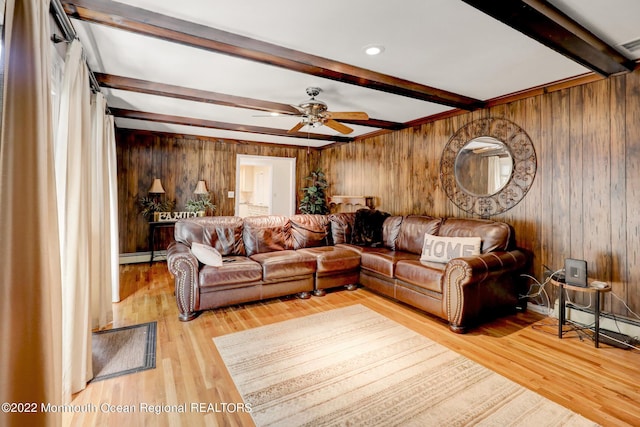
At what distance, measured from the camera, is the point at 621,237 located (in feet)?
8.87

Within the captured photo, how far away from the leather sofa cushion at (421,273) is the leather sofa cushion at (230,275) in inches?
64.7

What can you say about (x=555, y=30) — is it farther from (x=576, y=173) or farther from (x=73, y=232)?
(x=73, y=232)

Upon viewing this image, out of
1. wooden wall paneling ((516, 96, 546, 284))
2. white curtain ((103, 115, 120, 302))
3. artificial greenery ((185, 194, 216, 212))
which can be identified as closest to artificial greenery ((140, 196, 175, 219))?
artificial greenery ((185, 194, 216, 212))

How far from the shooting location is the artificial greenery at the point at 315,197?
21.8 ft

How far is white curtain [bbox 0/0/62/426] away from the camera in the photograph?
1.06 meters

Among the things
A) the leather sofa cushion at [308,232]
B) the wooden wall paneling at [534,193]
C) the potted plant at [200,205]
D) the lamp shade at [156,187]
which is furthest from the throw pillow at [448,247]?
the lamp shade at [156,187]

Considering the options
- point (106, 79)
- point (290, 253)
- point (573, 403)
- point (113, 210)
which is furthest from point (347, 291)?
point (106, 79)

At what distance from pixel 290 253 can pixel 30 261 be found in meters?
2.83

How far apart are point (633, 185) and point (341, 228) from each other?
10.7 ft

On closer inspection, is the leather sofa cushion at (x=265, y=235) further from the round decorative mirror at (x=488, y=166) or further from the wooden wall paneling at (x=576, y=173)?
the wooden wall paneling at (x=576, y=173)

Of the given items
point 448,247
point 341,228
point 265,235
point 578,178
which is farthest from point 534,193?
point 265,235

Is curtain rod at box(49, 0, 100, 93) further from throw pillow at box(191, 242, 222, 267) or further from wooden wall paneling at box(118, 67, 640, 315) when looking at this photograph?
wooden wall paneling at box(118, 67, 640, 315)

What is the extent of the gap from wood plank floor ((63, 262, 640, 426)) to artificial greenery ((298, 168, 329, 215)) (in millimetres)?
3292

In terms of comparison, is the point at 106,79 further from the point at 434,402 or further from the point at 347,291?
the point at 434,402
